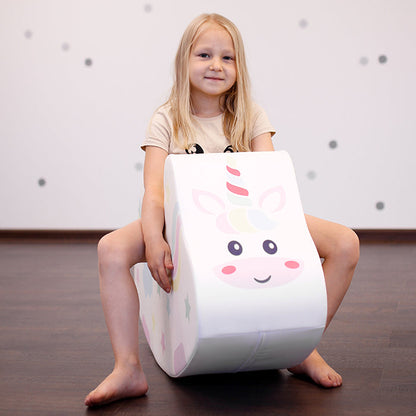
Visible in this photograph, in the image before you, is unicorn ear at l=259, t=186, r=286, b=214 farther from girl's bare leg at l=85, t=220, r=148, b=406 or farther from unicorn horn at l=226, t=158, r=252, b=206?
girl's bare leg at l=85, t=220, r=148, b=406

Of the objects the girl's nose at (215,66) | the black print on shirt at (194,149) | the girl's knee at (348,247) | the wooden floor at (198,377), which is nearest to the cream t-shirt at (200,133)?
the black print on shirt at (194,149)

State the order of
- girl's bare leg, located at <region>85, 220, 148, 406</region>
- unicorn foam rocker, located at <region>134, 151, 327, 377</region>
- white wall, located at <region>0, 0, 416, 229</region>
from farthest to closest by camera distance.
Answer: white wall, located at <region>0, 0, 416, 229</region> → girl's bare leg, located at <region>85, 220, 148, 406</region> → unicorn foam rocker, located at <region>134, 151, 327, 377</region>

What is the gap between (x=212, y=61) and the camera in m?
1.32

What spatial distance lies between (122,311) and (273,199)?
344 millimetres

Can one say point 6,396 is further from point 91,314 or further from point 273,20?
point 273,20

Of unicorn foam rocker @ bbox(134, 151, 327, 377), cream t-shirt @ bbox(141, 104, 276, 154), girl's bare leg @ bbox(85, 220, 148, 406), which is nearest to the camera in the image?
unicorn foam rocker @ bbox(134, 151, 327, 377)

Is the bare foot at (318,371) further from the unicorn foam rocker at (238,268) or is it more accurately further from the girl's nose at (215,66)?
the girl's nose at (215,66)

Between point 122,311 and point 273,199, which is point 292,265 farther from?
point 122,311

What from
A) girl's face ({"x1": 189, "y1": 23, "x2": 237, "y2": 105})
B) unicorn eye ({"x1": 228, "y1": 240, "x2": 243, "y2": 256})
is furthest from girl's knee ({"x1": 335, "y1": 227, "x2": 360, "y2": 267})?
girl's face ({"x1": 189, "y1": 23, "x2": 237, "y2": 105})

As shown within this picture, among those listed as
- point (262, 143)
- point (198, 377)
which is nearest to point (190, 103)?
point (262, 143)

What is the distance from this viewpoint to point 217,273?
3.06ft

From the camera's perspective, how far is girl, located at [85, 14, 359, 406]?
107cm

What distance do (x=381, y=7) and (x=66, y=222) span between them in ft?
5.90

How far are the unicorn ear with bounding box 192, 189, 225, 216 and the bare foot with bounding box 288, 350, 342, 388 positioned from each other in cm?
34
